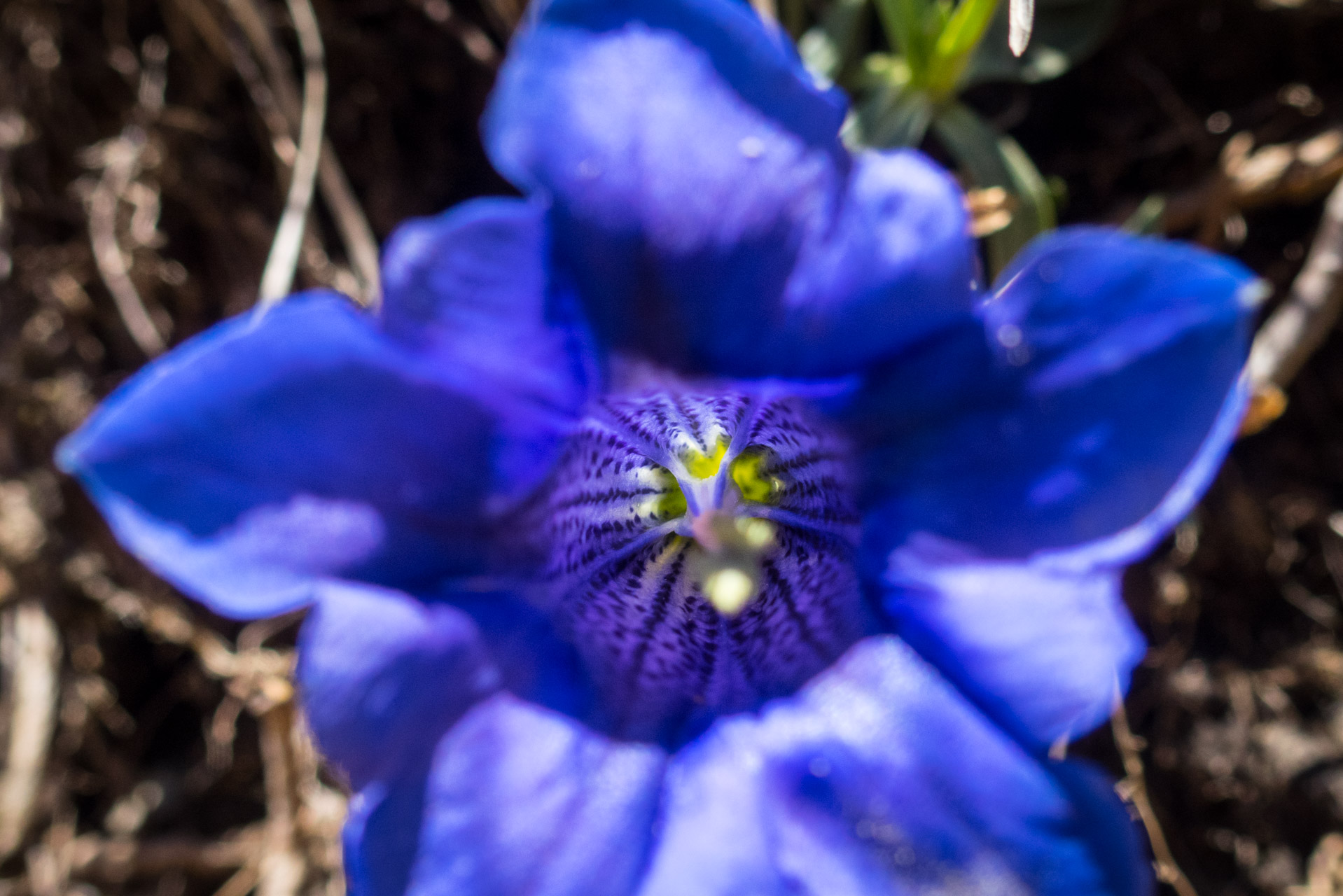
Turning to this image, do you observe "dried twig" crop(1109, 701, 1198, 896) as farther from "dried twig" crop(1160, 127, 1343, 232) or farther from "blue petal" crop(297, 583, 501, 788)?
"blue petal" crop(297, 583, 501, 788)

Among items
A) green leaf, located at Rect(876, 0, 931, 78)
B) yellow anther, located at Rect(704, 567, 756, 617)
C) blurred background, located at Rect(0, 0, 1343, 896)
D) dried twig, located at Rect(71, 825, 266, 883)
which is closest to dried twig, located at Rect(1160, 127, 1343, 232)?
blurred background, located at Rect(0, 0, 1343, 896)

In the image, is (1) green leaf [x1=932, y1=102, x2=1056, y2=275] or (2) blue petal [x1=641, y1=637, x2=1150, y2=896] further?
(1) green leaf [x1=932, y1=102, x2=1056, y2=275]

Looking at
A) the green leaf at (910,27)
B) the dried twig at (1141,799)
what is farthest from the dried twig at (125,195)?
the dried twig at (1141,799)

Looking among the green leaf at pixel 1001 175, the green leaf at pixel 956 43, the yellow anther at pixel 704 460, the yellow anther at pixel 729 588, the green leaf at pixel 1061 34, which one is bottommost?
the yellow anther at pixel 729 588

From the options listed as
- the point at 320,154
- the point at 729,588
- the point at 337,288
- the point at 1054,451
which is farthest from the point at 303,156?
the point at 1054,451

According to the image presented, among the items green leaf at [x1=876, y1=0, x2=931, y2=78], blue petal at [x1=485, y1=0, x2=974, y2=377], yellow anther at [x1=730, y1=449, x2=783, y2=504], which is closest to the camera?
blue petal at [x1=485, y1=0, x2=974, y2=377]

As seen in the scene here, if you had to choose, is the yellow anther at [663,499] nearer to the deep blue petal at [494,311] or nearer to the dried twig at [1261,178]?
the deep blue petal at [494,311]
